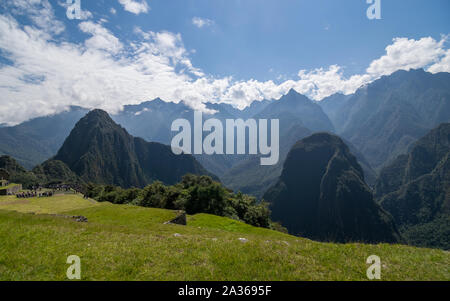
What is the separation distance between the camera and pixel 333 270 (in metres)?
9.67

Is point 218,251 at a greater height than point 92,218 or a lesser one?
greater

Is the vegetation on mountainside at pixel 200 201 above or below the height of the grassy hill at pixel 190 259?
below

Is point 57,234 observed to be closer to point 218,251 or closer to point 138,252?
point 138,252

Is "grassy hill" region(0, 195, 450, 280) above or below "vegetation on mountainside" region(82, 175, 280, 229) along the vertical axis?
above

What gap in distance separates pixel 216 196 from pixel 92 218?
24.8m

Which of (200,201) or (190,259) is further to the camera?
(200,201)

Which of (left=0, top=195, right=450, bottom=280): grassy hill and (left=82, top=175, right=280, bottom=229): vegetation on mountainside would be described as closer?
(left=0, top=195, right=450, bottom=280): grassy hill

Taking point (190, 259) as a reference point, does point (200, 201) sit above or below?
below

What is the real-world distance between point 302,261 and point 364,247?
4963mm

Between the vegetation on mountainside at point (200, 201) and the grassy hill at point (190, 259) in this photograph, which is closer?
the grassy hill at point (190, 259)
